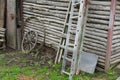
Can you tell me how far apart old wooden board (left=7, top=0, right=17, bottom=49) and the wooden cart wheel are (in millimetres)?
689

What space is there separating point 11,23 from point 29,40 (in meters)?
1.26

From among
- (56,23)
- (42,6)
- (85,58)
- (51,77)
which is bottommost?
(51,77)

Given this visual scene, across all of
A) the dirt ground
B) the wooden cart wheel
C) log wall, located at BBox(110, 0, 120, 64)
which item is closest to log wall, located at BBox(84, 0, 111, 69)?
log wall, located at BBox(110, 0, 120, 64)

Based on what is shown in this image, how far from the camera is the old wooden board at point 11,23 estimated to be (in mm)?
9727

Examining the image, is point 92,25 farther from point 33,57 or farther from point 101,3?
point 33,57

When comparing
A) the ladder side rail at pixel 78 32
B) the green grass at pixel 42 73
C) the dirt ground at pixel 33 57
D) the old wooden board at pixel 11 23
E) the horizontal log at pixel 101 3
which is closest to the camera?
the ladder side rail at pixel 78 32

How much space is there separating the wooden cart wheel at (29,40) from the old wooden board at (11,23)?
69 centimetres

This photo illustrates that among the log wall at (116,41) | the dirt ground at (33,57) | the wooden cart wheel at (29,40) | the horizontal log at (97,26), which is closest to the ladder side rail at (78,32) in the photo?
the horizontal log at (97,26)

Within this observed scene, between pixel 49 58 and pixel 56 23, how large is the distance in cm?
120

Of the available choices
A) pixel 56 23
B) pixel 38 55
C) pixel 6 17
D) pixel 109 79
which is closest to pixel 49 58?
pixel 38 55

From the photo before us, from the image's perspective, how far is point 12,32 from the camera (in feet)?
32.6

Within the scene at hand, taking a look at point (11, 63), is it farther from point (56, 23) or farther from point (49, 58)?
point (56, 23)

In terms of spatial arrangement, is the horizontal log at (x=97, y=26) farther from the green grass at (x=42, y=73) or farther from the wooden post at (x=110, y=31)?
the green grass at (x=42, y=73)

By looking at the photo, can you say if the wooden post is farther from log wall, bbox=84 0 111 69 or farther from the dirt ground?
the dirt ground
